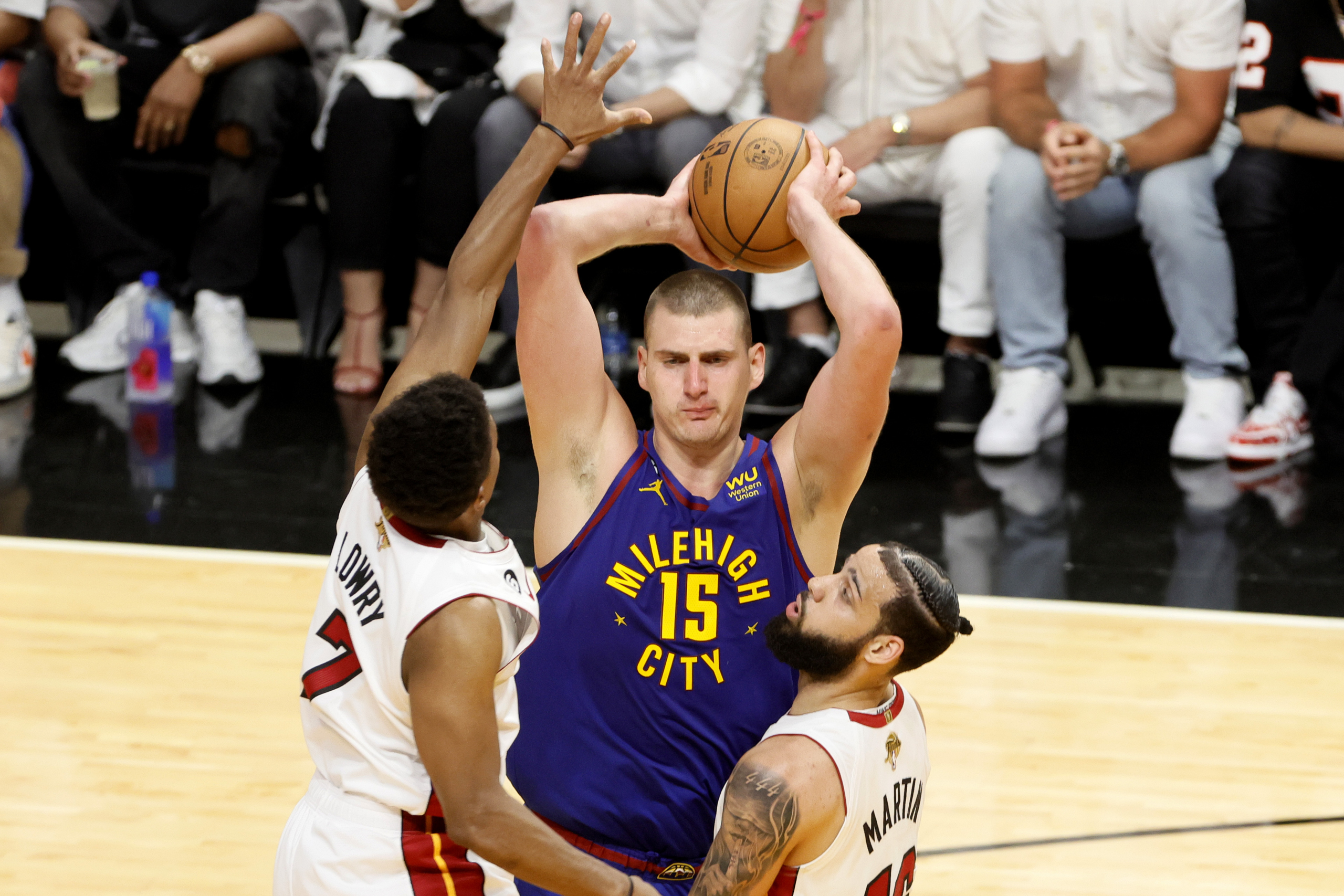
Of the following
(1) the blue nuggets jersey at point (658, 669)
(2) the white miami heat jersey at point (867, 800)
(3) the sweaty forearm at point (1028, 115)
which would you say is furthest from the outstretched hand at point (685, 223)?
(3) the sweaty forearm at point (1028, 115)

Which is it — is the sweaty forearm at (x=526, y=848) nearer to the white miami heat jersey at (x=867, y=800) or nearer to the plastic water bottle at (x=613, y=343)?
the white miami heat jersey at (x=867, y=800)

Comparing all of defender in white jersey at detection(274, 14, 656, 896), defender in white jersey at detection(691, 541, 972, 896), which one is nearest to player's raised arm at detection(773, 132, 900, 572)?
defender in white jersey at detection(691, 541, 972, 896)

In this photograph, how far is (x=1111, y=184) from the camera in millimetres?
6312

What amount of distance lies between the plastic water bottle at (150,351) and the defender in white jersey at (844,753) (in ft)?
15.2

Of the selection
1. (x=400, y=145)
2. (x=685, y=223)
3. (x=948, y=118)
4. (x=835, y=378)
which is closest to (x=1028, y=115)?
(x=948, y=118)

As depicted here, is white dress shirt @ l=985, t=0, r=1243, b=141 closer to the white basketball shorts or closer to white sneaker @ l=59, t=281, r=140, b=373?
white sneaker @ l=59, t=281, r=140, b=373

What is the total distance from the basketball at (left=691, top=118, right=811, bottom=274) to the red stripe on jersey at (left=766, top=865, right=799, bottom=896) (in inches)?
50.2

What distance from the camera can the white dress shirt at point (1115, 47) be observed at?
6.21 meters

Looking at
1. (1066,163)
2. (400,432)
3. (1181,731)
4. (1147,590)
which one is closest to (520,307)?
(400,432)

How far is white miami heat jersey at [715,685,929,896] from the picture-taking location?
254 centimetres

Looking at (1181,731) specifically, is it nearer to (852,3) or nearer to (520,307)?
(520,307)

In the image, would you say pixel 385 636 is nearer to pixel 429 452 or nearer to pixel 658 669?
pixel 429 452

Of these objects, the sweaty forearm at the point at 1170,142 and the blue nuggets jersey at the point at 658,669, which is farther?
the sweaty forearm at the point at 1170,142

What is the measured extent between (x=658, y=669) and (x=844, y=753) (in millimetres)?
536
